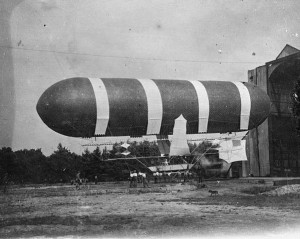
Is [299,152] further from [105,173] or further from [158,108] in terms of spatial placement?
[105,173]

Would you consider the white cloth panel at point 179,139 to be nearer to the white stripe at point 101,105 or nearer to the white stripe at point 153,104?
the white stripe at point 153,104

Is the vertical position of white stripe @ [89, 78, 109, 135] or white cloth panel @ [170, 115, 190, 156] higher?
white stripe @ [89, 78, 109, 135]

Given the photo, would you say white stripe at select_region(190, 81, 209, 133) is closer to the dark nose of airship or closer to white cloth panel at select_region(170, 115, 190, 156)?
white cloth panel at select_region(170, 115, 190, 156)

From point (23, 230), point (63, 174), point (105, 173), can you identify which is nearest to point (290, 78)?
point (23, 230)

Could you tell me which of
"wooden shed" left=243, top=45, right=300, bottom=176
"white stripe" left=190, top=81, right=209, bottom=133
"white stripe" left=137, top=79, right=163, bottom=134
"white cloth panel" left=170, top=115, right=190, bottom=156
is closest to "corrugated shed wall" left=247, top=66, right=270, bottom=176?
"wooden shed" left=243, top=45, right=300, bottom=176

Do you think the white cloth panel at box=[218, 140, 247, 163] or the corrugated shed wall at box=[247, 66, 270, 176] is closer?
the white cloth panel at box=[218, 140, 247, 163]

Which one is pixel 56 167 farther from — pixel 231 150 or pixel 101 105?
pixel 101 105
